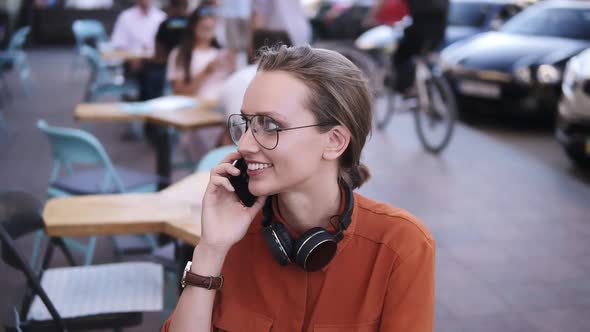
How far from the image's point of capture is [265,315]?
58.0 inches

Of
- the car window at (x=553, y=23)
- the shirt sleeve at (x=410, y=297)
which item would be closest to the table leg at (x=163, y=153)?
the shirt sleeve at (x=410, y=297)

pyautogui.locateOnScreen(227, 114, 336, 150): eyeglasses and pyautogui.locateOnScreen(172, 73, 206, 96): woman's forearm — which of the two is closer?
pyautogui.locateOnScreen(227, 114, 336, 150): eyeglasses

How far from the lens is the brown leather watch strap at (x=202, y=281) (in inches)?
57.8

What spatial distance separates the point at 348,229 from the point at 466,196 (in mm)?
3958

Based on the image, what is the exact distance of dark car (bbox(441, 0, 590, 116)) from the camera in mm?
7125

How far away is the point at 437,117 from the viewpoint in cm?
637

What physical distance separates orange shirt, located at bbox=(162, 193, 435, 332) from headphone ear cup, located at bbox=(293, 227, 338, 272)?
5 cm

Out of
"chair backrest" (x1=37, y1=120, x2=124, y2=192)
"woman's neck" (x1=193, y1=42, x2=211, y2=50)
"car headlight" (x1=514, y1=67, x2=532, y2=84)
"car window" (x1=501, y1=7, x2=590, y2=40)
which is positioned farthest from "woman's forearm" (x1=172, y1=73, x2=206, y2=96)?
"car window" (x1=501, y1=7, x2=590, y2=40)

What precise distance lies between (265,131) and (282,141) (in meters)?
0.04

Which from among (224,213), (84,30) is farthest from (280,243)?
(84,30)

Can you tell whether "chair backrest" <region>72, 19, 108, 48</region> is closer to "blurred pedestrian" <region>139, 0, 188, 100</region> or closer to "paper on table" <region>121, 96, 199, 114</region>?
"blurred pedestrian" <region>139, 0, 188, 100</region>

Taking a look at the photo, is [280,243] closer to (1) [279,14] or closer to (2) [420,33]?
(1) [279,14]

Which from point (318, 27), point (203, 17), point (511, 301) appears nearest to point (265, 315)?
point (511, 301)

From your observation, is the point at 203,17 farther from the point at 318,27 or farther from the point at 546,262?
the point at 318,27
